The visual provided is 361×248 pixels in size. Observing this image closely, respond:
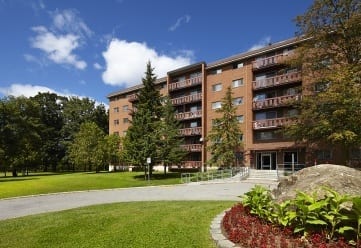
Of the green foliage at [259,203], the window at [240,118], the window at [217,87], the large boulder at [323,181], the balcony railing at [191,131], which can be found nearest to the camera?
the large boulder at [323,181]

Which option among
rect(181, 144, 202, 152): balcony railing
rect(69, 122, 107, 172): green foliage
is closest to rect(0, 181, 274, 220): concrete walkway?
rect(181, 144, 202, 152): balcony railing

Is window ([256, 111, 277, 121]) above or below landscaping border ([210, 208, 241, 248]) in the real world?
above

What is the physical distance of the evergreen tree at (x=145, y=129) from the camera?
34594 mm

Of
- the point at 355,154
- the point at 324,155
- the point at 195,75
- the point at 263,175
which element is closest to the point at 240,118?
the point at 263,175

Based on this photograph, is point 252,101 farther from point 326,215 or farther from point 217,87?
point 326,215

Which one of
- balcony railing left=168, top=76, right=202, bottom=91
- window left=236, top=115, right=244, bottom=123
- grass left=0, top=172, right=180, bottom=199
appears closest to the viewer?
grass left=0, top=172, right=180, bottom=199

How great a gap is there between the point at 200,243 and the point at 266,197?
2103 mm

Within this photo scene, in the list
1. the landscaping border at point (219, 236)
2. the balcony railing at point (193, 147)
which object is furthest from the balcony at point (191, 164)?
the landscaping border at point (219, 236)

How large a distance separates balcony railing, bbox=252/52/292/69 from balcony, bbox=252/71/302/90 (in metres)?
1.67

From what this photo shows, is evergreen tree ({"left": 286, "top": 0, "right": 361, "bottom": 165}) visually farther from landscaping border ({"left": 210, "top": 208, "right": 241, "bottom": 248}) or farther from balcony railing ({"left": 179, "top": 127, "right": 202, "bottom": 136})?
landscaping border ({"left": 210, "top": 208, "right": 241, "bottom": 248})

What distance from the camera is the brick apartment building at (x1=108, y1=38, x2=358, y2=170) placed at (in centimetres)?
3759

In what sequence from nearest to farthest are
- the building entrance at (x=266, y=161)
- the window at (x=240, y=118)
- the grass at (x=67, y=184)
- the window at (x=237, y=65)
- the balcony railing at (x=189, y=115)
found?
the grass at (x=67, y=184), the building entrance at (x=266, y=161), the window at (x=240, y=118), the window at (x=237, y=65), the balcony railing at (x=189, y=115)

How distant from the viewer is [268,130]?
39.6 metres

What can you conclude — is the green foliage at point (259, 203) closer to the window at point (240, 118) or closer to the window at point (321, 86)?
the window at point (321, 86)
